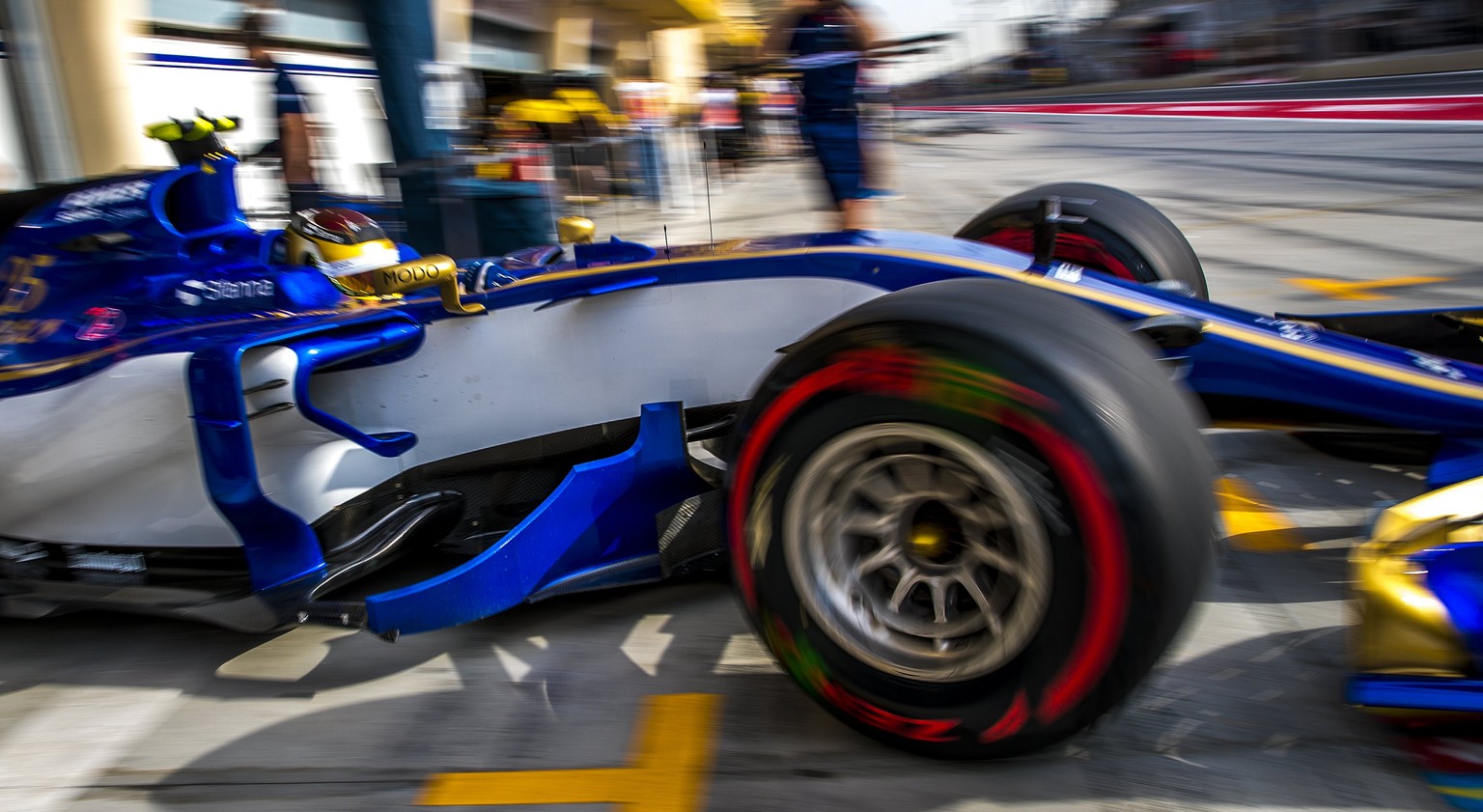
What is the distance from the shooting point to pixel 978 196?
9.63 m

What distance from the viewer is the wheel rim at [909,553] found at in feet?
5.41

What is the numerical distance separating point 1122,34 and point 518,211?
1367 inches

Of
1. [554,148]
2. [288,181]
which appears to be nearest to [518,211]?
[288,181]

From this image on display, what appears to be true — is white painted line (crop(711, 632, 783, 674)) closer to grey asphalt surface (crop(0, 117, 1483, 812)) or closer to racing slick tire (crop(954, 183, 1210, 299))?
grey asphalt surface (crop(0, 117, 1483, 812))

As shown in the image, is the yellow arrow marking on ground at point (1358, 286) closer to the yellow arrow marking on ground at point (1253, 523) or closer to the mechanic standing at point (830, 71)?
the mechanic standing at point (830, 71)

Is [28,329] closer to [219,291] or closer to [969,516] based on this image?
[219,291]

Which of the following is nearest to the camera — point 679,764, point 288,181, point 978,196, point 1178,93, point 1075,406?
point 1075,406

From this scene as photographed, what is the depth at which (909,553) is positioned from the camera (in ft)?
5.82

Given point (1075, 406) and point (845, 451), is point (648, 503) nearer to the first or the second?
point (845, 451)

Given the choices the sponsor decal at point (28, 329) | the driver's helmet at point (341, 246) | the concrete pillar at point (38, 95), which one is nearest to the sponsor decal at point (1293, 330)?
the driver's helmet at point (341, 246)

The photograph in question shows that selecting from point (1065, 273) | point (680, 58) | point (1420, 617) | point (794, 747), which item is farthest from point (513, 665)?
point (680, 58)

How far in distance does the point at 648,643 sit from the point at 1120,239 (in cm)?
173

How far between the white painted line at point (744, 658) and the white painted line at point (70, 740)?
1.21 metres

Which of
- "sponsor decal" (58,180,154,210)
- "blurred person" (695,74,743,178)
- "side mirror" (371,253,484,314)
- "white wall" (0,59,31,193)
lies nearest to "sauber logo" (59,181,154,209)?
"sponsor decal" (58,180,154,210)
